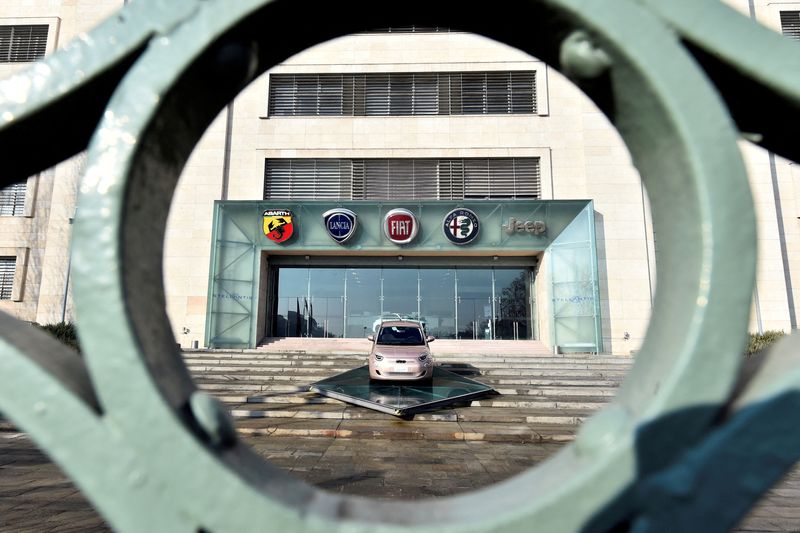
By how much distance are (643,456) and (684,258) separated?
38 cm

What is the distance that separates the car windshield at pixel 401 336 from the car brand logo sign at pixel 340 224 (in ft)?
20.4

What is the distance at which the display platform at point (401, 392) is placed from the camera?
790 cm

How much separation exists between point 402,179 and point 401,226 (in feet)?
8.25

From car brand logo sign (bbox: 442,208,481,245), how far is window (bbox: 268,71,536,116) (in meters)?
4.80

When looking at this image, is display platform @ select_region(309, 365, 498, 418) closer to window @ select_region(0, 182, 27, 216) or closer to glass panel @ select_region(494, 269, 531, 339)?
glass panel @ select_region(494, 269, 531, 339)

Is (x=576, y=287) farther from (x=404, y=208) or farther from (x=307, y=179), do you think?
(x=307, y=179)

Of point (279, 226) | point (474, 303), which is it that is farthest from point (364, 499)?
point (474, 303)

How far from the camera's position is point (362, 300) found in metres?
17.2

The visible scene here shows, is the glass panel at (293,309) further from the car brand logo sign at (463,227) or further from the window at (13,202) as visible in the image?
the window at (13,202)

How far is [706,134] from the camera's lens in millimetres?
800

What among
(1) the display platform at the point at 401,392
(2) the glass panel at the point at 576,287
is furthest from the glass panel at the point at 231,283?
(2) the glass panel at the point at 576,287

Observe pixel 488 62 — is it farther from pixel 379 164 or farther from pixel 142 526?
pixel 142 526

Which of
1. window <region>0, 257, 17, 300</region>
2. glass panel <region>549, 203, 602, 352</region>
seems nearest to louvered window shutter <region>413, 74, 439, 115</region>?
glass panel <region>549, 203, 602, 352</region>

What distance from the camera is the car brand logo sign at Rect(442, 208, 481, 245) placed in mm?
15945
